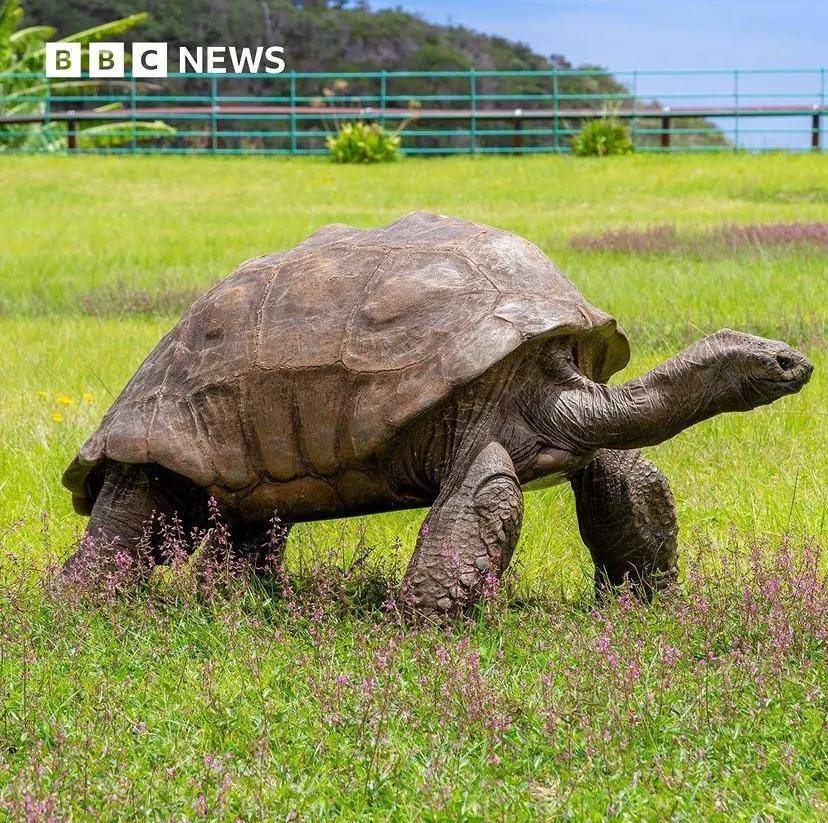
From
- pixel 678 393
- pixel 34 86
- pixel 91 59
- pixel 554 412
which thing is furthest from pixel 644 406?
pixel 34 86

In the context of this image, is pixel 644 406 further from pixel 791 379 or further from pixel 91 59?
pixel 91 59

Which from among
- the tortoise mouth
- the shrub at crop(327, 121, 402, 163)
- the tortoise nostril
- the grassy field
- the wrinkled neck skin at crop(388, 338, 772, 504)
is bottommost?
the grassy field

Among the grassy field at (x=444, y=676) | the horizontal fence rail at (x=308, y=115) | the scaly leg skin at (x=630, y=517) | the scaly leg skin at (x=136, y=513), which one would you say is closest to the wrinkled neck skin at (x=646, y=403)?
the scaly leg skin at (x=630, y=517)

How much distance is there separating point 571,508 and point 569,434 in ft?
5.32

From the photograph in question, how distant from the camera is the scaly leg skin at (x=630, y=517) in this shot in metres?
5.18

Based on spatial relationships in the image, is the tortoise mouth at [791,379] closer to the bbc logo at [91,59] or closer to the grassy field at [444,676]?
the grassy field at [444,676]

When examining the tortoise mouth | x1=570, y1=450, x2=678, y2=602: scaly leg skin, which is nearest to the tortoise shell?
x1=570, y1=450, x2=678, y2=602: scaly leg skin

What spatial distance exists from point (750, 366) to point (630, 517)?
2.90 feet

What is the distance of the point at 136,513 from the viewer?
5.27 m

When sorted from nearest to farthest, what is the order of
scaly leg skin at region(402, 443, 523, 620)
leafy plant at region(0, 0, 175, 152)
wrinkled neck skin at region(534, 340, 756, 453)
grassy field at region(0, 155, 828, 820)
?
grassy field at region(0, 155, 828, 820) < scaly leg skin at region(402, 443, 523, 620) < wrinkled neck skin at region(534, 340, 756, 453) < leafy plant at region(0, 0, 175, 152)

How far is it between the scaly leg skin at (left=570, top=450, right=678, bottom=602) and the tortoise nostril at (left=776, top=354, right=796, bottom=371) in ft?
2.83

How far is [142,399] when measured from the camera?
5.20 m

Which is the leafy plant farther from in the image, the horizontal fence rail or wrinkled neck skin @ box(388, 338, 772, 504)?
wrinkled neck skin @ box(388, 338, 772, 504)

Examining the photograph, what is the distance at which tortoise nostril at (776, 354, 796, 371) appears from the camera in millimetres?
4520
